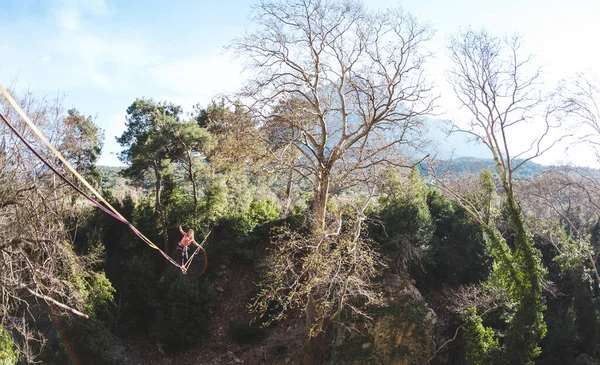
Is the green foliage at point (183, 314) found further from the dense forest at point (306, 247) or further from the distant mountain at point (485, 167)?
the distant mountain at point (485, 167)

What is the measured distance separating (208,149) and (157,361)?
817 centimetres

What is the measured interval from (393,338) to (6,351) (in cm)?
942

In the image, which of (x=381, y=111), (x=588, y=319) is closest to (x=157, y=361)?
(x=381, y=111)

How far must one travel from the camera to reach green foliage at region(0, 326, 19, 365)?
8485mm

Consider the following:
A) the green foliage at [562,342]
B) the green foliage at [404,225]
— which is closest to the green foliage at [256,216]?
the green foliage at [404,225]

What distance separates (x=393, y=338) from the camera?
1059cm

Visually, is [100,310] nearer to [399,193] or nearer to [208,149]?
[208,149]

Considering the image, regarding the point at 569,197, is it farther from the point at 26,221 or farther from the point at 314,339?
the point at 26,221

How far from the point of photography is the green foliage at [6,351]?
8485 mm

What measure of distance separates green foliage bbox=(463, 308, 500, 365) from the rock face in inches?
38.7

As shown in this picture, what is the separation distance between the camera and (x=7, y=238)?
8820mm

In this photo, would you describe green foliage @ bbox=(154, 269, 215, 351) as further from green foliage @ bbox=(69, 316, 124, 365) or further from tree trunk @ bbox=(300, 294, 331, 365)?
tree trunk @ bbox=(300, 294, 331, 365)

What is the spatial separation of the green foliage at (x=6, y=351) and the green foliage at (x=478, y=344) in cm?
1099

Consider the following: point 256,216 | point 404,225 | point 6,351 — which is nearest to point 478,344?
point 404,225
